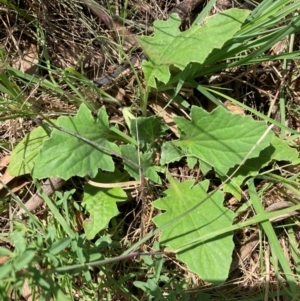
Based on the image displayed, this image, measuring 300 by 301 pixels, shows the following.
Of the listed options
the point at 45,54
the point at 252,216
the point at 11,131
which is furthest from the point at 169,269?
the point at 45,54

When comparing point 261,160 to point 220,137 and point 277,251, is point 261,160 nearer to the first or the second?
point 220,137

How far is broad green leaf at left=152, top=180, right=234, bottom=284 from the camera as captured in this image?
1.40 meters

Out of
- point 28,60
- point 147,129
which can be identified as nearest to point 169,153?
point 147,129

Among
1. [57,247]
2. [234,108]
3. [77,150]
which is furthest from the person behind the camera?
[234,108]

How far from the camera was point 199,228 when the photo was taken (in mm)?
1443

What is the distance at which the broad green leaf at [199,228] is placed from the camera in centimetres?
140

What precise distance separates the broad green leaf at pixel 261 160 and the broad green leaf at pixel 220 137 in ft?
0.24

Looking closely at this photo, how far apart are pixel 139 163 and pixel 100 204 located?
0.19 metres

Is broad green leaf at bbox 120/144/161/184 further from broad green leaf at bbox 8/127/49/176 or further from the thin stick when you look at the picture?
broad green leaf at bbox 8/127/49/176

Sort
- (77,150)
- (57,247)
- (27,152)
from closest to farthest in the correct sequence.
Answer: (57,247) → (77,150) → (27,152)

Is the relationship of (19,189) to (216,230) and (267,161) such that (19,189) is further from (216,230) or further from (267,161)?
(267,161)

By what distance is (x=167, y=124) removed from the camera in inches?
64.7

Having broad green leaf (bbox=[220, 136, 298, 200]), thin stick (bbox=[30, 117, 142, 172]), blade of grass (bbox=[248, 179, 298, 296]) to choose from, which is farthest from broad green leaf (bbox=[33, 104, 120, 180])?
blade of grass (bbox=[248, 179, 298, 296])

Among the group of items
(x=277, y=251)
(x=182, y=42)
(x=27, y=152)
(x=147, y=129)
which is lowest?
(x=277, y=251)
